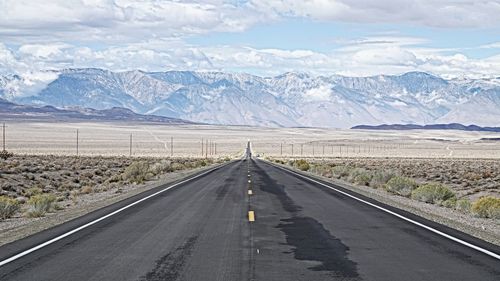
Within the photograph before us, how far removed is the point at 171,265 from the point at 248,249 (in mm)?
1951

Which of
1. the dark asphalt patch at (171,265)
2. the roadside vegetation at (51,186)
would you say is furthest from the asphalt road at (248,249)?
the roadside vegetation at (51,186)

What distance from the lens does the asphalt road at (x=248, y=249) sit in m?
9.83

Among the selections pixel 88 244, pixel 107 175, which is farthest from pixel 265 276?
pixel 107 175

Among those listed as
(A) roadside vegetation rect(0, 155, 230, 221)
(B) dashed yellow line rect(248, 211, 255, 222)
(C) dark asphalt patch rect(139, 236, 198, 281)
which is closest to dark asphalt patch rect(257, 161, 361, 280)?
(B) dashed yellow line rect(248, 211, 255, 222)

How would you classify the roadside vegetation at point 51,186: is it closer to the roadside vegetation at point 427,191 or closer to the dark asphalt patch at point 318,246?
the dark asphalt patch at point 318,246

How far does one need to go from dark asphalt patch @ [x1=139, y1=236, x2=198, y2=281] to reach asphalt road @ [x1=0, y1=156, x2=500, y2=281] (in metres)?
0.01

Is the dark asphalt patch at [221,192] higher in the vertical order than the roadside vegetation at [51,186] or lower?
higher

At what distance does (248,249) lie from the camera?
1192cm

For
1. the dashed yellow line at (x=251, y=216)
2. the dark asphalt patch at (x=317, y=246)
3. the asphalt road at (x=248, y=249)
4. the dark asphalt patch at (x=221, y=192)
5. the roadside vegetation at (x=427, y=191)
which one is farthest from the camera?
the dark asphalt patch at (x=221, y=192)

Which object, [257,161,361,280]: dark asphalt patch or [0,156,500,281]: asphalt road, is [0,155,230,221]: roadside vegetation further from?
[257,161,361,280]: dark asphalt patch

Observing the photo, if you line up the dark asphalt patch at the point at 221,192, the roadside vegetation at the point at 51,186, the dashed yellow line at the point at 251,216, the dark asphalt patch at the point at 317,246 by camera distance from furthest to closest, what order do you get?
the dark asphalt patch at the point at 221,192, the roadside vegetation at the point at 51,186, the dashed yellow line at the point at 251,216, the dark asphalt patch at the point at 317,246

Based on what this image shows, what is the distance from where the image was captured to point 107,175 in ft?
147

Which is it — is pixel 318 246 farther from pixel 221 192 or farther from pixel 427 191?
pixel 427 191

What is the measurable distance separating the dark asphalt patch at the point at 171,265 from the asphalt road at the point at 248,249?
0.05 ft
